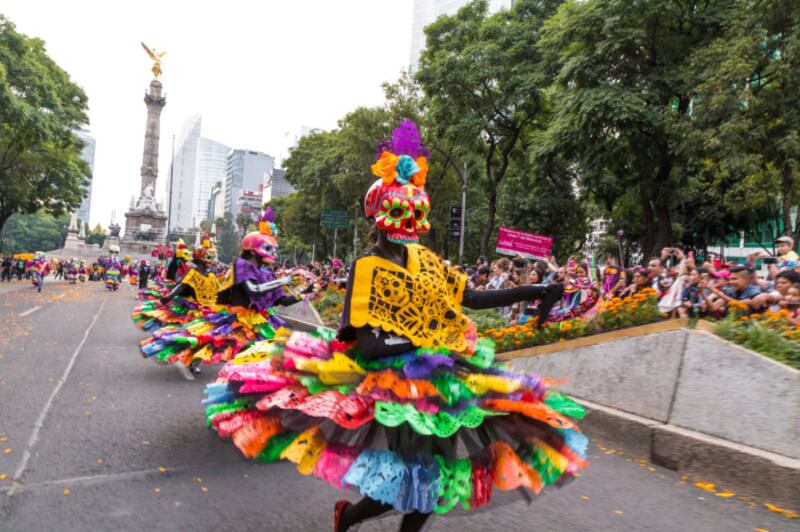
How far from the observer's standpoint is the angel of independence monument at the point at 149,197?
84375 millimetres

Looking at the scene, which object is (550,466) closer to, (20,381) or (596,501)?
(596,501)

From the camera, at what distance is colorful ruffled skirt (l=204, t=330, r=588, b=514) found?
2484mm

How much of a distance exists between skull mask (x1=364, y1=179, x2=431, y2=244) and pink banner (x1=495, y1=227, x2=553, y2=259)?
473 inches

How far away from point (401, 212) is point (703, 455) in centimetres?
343

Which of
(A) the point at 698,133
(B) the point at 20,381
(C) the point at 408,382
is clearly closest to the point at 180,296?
(B) the point at 20,381

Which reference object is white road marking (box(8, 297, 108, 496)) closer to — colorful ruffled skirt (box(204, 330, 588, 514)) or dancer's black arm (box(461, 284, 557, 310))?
colorful ruffled skirt (box(204, 330, 588, 514))

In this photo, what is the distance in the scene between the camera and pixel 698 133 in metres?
15.1

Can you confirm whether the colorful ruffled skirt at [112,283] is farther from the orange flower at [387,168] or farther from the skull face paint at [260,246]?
the orange flower at [387,168]

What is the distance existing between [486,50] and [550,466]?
2125cm

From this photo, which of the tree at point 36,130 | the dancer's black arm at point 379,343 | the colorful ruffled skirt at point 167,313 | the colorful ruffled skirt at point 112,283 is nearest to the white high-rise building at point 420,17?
the tree at point 36,130

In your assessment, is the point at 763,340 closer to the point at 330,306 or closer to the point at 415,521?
the point at 415,521

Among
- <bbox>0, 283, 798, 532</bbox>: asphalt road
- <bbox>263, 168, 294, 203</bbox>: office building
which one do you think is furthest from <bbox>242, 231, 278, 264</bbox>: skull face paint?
<bbox>263, 168, 294, 203</bbox>: office building

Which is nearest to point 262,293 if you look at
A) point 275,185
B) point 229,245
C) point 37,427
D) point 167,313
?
point 37,427

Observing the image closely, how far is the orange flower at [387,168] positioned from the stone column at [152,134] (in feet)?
295
